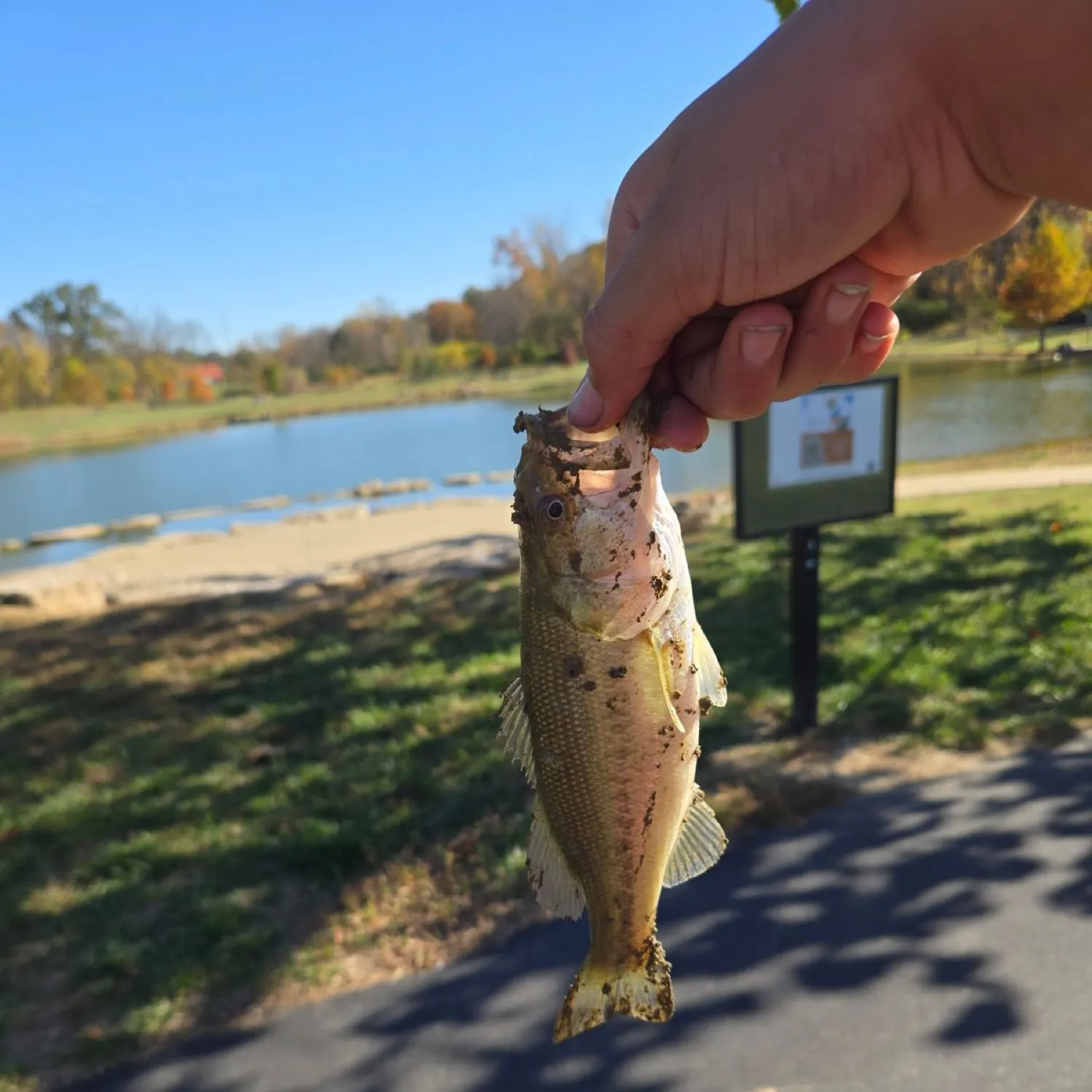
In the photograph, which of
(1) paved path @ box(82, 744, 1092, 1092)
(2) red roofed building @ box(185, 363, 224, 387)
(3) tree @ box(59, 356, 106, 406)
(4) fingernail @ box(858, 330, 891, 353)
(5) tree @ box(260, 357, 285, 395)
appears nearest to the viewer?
(4) fingernail @ box(858, 330, 891, 353)

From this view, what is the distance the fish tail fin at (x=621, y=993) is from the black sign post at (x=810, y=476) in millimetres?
3513

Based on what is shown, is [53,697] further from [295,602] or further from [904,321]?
[904,321]

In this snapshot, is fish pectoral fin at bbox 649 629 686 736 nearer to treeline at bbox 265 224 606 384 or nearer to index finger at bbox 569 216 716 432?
index finger at bbox 569 216 716 432

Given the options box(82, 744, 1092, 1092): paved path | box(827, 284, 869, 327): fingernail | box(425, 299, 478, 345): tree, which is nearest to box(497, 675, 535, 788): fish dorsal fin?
box(827, 284, 869, 327): fingernail

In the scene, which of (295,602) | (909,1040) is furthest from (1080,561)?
(295,602)

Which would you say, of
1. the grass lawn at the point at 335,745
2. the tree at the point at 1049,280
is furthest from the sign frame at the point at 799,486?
the tree at the point at 1049,280

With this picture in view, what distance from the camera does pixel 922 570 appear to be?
25.5ft

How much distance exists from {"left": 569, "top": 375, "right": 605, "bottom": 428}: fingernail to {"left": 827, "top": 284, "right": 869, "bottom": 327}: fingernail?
59 cm

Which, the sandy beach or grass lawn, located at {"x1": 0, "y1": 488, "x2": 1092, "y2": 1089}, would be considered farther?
the sandy beach

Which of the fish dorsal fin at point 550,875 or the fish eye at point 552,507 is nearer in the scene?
the fish eye at point 552,507

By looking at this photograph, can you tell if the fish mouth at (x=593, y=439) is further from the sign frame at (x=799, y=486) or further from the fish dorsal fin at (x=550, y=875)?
the sign frame at (x=799, y=486)

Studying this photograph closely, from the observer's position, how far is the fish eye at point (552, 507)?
5.96 feet

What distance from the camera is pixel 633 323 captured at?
1.72 m

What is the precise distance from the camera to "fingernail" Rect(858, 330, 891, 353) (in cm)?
202
